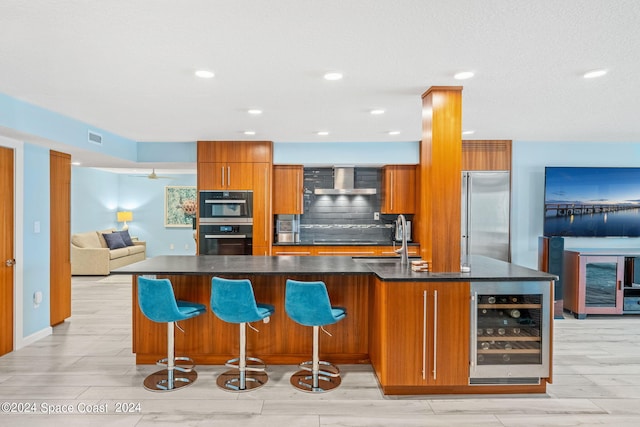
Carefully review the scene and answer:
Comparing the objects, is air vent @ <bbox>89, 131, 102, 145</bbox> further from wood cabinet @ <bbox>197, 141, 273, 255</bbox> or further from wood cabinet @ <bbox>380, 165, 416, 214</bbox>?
wood cabinet @ <bbox>380, 165, 416, 214</bbox>

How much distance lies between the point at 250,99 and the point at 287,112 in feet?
1.84

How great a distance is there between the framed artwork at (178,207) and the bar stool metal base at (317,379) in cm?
763

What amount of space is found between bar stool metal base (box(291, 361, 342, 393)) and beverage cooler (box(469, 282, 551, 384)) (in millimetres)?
1073

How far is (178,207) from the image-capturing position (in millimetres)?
10227

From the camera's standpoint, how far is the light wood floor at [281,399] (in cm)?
259

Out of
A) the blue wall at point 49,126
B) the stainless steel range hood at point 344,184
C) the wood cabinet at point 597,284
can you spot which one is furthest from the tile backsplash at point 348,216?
the blue wall at point 49,126

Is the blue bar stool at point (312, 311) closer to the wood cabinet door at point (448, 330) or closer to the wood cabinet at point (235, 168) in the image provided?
→ the wood cabinet door at point (448, 330)

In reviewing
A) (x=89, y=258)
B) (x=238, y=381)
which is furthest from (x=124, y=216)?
(x=238, y=381)

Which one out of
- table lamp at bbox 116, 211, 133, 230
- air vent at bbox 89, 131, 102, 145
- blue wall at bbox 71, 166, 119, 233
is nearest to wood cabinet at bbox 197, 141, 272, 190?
air vent at bbox 89, 131, 102, 145

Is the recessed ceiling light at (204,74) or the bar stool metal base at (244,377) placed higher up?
the recessed ceiling light at (204,74)

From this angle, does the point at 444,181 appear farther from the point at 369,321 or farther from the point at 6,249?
the point at 6,249

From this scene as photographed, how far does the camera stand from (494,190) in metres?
5.52

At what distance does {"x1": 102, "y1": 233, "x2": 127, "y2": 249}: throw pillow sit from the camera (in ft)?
27.8

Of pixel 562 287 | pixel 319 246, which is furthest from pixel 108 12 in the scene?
pixel 562 287
